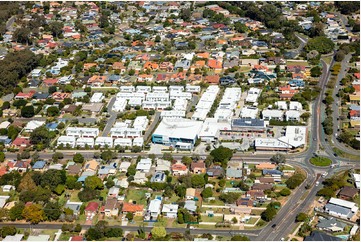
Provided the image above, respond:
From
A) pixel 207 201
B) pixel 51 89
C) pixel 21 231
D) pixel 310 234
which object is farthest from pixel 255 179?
pixel 51 89

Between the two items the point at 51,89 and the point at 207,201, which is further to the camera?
the point at 51,89

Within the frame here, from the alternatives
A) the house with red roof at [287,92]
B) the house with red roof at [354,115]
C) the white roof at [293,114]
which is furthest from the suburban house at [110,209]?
the house with red roof at [354,115]

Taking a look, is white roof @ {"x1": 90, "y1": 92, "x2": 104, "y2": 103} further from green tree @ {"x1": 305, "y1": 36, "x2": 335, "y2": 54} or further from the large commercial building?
green tree @ {"x1": 305, "y1": 36, "x2": 335, "y2": 54}

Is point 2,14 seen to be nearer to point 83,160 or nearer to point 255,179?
Answer: point 83,160

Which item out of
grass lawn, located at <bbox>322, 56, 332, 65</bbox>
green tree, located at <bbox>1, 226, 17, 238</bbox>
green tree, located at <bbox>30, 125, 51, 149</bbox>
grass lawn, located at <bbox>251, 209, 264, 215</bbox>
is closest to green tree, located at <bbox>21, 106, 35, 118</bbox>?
green tree, located at <bbox>30, 125, 51, 149</bbox>

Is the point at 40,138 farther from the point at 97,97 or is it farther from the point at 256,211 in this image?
the point at 256,211

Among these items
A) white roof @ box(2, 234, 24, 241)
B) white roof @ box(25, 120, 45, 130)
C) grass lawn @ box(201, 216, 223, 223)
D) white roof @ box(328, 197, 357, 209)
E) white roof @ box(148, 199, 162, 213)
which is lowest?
white roof @ box(25, 120, 45, 130)

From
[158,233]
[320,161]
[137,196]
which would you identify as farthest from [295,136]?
[158,233]
